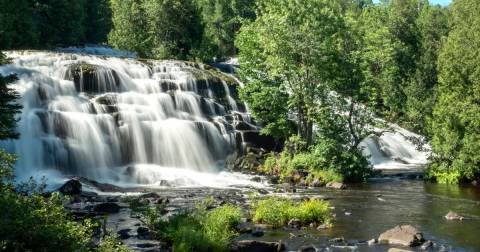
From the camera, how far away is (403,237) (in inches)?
820

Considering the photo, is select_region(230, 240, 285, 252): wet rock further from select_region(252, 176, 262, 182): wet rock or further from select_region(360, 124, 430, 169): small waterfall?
select_region(360, 124, 430, 169): small waterfall

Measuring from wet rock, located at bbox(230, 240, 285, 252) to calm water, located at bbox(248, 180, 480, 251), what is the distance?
2.79ft

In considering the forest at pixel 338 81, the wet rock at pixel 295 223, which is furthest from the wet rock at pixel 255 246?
the forest at pixel 338 81

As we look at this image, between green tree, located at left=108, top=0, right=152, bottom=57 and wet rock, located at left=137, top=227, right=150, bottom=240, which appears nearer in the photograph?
wet rock, located at left=137, top=227, right=150, bottom=240

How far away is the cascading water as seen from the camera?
38438 millimetres

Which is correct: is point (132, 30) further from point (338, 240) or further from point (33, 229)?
point (33, 229)

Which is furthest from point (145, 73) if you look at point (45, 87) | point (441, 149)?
point (441, 149)

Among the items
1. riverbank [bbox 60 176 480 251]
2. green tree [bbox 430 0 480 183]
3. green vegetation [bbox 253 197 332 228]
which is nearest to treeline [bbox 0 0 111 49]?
riverbank [bbox 60 176 480 251]

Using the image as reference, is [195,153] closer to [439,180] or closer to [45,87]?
[45,87]

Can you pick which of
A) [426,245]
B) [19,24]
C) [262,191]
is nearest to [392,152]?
[262,191]

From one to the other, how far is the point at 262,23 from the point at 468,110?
56.8 feet

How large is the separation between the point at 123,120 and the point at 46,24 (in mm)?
38508

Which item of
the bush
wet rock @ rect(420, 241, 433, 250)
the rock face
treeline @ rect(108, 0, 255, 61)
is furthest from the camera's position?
treeline @ rect(108, 0, 255, 61)

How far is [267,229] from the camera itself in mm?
22844
